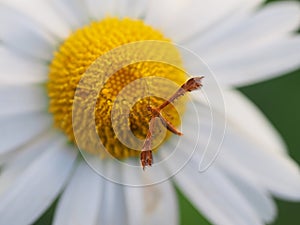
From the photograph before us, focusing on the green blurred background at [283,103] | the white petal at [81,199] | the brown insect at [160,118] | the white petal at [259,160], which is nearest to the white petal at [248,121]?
the white petal at [259,160]

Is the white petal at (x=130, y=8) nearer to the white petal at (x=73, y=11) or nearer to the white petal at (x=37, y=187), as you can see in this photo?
the white petal at (x=73, y=11)

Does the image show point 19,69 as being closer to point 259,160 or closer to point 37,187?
point 37,187

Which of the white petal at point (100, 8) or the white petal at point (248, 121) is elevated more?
the white petal at point (100, 8)

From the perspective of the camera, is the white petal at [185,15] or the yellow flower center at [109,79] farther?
the white petal at [185,15]

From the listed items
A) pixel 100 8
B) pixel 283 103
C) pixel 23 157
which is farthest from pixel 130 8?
pixel 283 103

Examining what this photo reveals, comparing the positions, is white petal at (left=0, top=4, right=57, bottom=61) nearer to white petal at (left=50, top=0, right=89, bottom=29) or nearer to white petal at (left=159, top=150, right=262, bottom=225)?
white petal at (left=50, top=0, right=89, bottom=29)

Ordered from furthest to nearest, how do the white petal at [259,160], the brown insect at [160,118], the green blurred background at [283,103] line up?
the green blurred background at [283,103] → the white petal at [259,160] → the brown insect at [160,118]

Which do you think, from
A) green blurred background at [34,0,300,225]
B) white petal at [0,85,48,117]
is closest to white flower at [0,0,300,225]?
white petal at [0,85,48,117]
